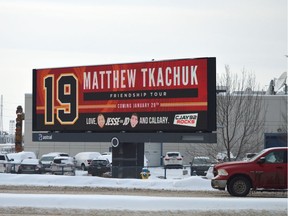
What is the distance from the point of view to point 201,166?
38.7 m

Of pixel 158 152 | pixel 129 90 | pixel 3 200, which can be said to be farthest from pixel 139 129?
pixel 158 152

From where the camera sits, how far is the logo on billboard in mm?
32469

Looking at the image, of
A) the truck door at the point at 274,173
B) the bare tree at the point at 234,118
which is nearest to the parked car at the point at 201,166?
the bare tree at the point at 234,118

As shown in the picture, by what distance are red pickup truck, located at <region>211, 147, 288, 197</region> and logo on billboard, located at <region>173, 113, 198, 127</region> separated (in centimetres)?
1140

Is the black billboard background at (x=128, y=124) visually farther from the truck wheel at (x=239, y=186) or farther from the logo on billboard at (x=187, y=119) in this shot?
the truck wheel at (x=239, y=186)

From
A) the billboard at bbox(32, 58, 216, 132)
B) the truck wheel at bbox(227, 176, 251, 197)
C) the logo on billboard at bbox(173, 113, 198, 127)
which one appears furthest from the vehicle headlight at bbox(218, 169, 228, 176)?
the logo on billboard at bbox(173, 113, 198, 127)

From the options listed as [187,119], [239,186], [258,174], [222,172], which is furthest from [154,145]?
[258,174]

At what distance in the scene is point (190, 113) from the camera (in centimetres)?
3247

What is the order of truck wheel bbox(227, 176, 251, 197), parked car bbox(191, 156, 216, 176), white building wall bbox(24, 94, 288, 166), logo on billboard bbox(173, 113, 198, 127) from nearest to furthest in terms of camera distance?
truck wheel bbox(227, 176, 251, 197), logo on billboard bbox(173, 113, 198, 127), parked car bbox(191, 156, 216, 176), white building wall bbox(24, 94, 288, 166)

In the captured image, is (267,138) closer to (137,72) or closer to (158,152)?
(137,72)

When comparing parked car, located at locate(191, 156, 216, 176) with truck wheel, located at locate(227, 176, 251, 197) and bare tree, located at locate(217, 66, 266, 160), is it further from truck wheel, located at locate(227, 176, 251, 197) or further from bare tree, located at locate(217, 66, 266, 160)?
truck wheel, located at locate(227, 176, 251, 197)

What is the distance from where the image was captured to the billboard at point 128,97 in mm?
32344

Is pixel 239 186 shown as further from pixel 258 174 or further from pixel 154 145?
pixel 154 145

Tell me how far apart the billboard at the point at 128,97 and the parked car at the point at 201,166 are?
6.38 m
